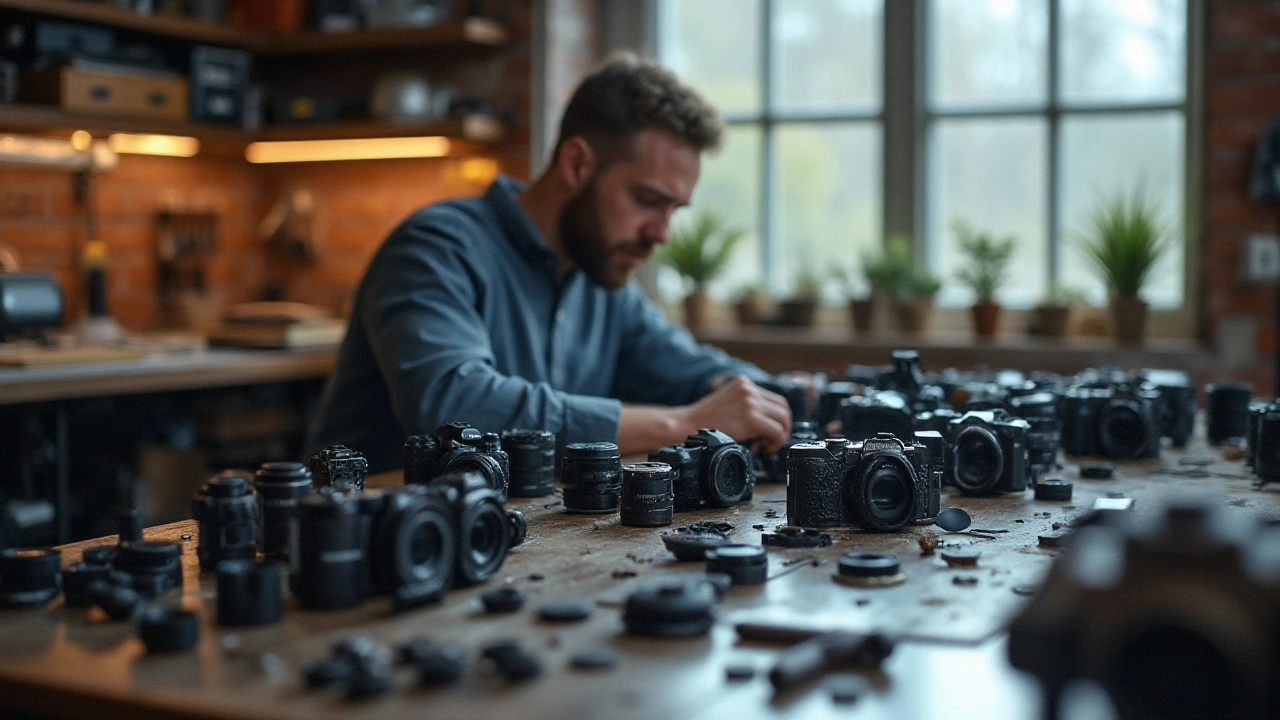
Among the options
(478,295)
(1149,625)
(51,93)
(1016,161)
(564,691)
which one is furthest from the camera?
(1016,161)

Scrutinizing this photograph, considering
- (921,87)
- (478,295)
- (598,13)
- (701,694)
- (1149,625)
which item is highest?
(598,13)

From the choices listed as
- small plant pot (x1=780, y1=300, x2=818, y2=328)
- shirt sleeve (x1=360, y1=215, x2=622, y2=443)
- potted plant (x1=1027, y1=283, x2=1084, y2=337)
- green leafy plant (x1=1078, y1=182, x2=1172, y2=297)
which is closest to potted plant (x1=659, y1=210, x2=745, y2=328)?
small plant pot (x1=780, y1=300, x2=818, y2=328)

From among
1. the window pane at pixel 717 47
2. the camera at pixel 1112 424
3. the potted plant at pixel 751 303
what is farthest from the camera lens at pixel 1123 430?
the window pane at pixel 717 47

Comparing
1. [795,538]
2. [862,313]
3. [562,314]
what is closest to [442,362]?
[562,314]

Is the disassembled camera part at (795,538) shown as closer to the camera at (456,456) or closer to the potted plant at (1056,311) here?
the camera at (456,456)

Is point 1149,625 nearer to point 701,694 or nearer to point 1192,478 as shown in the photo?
point 701,694

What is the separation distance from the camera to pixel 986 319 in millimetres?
3834

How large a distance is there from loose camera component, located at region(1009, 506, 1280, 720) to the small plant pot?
3252 mm

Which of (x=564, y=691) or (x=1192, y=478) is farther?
(x=1192, y=478)

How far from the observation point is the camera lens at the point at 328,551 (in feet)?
3.88

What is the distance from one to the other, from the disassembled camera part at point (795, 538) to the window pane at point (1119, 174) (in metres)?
2.53

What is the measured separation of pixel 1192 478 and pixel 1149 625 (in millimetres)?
1382

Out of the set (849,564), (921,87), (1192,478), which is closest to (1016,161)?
(921,87)

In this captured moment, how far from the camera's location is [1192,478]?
202 cm
